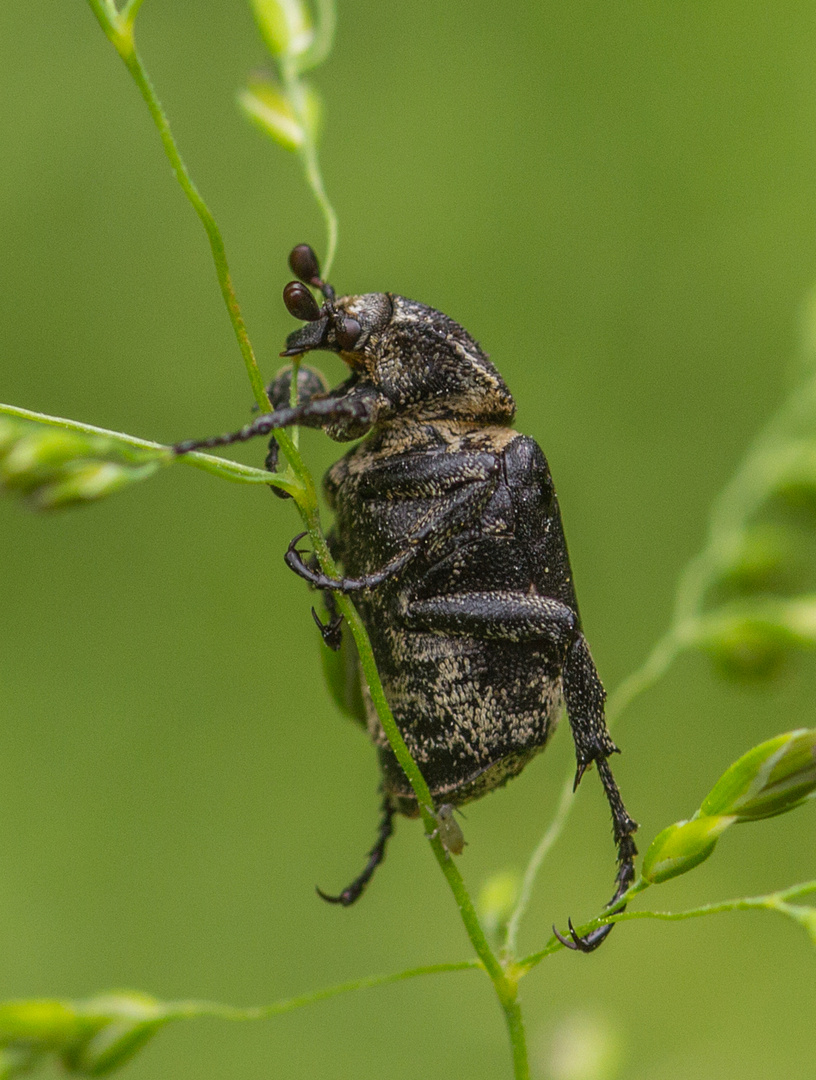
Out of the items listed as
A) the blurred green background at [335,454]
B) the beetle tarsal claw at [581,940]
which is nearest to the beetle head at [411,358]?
the beetle tarsal claw at [581,940]

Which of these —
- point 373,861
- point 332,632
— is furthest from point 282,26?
point 373,861

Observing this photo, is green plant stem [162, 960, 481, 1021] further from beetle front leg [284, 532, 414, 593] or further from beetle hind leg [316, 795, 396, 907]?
beetle hind leg [316, 795, 396, 907]

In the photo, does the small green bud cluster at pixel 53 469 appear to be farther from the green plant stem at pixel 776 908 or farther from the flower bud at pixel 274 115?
the green plant stem at pixel 776 908

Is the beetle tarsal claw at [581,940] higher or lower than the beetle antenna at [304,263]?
lower

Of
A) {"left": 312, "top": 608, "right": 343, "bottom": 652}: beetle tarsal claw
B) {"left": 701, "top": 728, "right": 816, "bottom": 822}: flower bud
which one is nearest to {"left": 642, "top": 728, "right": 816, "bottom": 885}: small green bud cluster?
{"left": 701, "top": 728, "right": 816, "bottom": 822}: flower bud

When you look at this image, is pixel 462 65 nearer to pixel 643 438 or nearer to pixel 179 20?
pixel 179 20

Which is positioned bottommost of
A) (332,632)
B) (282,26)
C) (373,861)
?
(373,861)

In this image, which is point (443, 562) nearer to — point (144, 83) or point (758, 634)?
point (758, 634)
